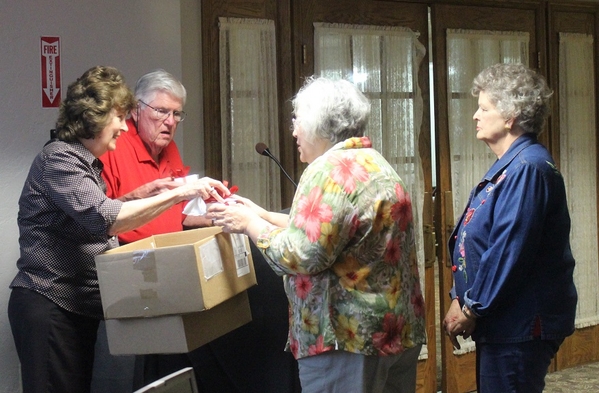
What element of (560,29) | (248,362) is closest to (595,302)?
(560,29)

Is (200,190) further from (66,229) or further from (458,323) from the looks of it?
(458,323)

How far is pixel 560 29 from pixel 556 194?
8.17 ft

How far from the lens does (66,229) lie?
2061mm

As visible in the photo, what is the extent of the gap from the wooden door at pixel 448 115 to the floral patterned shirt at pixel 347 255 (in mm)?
2007

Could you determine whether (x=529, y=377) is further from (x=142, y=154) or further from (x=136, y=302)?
(x=142, y=154)

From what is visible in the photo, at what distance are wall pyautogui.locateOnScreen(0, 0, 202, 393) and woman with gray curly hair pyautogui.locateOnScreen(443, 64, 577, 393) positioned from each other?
1448 millimetres

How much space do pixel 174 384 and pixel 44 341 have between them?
772mm

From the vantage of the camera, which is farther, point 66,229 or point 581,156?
point 581,156

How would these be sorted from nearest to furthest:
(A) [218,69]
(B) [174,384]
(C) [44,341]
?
(B) [174,384] < (C) [44,341] < (A) [218,69]

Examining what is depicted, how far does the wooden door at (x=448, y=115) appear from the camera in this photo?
3844mm

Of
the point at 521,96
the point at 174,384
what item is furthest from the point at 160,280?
the point at 521,96

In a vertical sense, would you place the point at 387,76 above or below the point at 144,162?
above

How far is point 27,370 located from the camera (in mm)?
2074

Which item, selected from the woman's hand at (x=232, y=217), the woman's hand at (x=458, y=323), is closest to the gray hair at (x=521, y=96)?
the woman's hand at (x=458, y=323)
